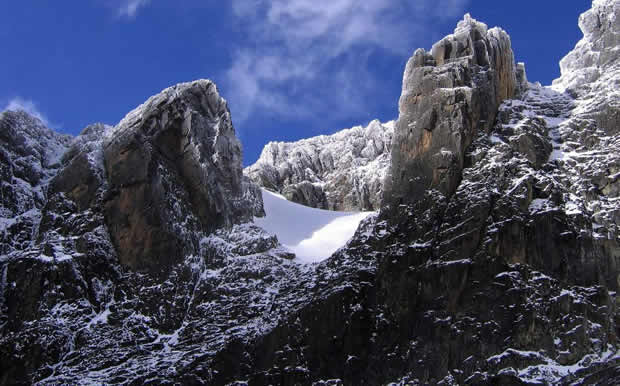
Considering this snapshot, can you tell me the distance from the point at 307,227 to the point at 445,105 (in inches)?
751

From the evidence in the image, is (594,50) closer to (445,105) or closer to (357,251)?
(445,105)

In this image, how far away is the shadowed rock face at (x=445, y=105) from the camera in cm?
Answer: 5509

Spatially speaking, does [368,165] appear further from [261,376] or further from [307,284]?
[261,376]

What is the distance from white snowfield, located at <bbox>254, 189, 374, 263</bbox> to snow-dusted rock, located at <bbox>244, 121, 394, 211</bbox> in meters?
7.73

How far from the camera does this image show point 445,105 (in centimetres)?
5731

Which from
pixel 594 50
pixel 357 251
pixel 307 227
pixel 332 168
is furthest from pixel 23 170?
pixel 594 50

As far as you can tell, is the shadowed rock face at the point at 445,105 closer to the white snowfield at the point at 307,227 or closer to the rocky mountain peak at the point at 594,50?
the rocky mountain peak at the point at 594,50

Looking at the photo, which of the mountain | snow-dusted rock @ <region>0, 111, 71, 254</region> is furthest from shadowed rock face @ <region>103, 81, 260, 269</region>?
snow-dusted rock @ <region>0, 111, 71, 254</region>

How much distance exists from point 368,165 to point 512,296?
133 feet

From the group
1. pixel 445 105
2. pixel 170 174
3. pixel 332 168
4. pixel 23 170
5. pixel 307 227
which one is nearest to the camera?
pixel 445 105

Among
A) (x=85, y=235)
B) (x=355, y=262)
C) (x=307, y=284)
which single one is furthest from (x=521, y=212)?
(x=85, y=235)

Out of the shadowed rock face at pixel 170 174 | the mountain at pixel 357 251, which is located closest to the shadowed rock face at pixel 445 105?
the mountain at pixel 357 251

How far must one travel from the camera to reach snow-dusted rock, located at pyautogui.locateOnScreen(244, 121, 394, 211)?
83375 millimetres

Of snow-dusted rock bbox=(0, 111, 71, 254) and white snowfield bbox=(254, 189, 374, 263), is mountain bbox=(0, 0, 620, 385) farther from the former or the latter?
white snowfield bbox=(254, 189, 374, 263)
